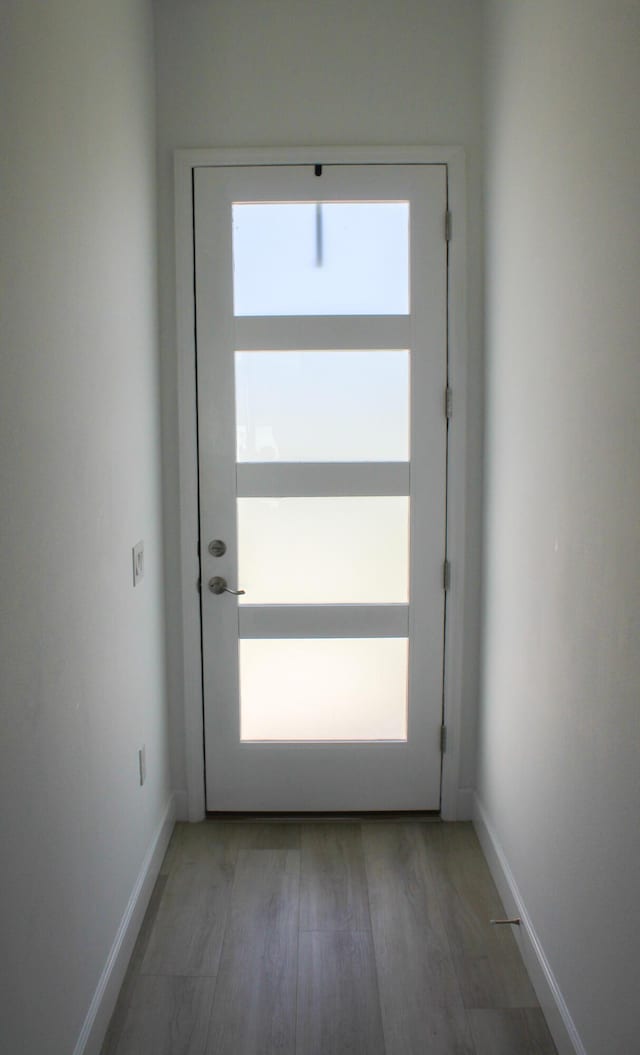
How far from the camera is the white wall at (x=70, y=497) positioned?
1.44 meters

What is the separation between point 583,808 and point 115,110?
2071mm

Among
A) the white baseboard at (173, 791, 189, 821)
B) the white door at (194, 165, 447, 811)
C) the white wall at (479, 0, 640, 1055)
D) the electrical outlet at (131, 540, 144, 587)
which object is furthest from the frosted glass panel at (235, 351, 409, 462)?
the white baseboard at (173, 791, 189, 821)

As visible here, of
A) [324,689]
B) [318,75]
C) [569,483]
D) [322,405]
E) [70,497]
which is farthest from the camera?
[324,689]

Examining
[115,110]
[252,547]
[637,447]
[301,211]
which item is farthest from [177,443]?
[637,447]

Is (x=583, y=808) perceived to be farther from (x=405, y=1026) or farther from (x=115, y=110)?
(x=115, y=110)

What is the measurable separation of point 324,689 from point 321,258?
4.88 ft

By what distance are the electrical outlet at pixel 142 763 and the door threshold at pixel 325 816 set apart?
0.59 meters

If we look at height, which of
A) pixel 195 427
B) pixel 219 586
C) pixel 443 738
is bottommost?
pixel 443 738

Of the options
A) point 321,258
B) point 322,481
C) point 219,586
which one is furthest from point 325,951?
point 321,258

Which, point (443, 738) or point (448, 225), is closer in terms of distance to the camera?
point (448, 225)

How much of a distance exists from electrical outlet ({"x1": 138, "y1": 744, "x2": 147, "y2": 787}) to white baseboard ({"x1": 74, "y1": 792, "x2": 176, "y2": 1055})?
245 mm

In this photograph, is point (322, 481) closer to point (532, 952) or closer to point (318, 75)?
point (318, 75)

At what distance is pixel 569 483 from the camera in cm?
191

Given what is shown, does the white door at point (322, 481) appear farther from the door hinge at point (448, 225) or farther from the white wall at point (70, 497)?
the white wall at point (70, 497)
